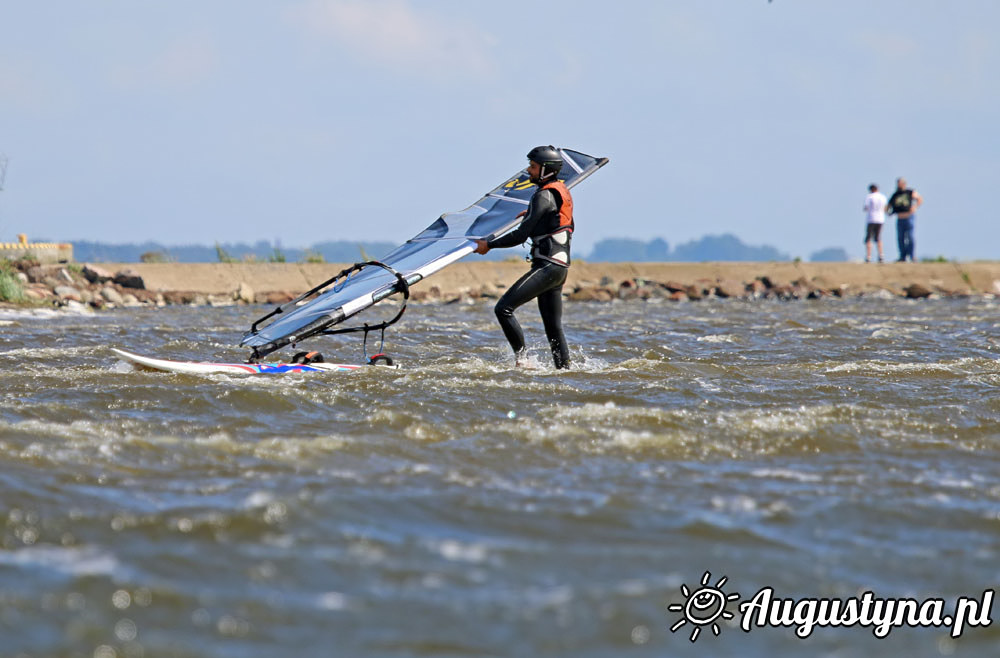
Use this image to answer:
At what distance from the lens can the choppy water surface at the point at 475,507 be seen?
11.4 feet

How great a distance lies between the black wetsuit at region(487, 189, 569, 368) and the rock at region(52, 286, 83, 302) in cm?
1255

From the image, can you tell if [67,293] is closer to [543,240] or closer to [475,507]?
[543,240]

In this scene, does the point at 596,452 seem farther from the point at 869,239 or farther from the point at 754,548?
the point at 869,239

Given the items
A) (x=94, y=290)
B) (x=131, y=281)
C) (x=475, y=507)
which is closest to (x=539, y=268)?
(x=475, y=507)

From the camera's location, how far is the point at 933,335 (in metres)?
14.1

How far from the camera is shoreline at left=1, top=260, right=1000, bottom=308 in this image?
2097 cm

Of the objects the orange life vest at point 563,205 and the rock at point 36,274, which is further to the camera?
the rock at point 36,274

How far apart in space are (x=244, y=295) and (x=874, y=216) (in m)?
14.5

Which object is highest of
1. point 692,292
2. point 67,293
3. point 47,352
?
point 67,293

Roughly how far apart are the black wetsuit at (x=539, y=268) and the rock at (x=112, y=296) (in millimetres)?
12792

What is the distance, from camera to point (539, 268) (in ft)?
31.6

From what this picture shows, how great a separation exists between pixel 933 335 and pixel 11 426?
11569mm

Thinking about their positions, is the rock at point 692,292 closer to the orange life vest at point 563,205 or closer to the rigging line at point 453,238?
the rigging line at point 453,238

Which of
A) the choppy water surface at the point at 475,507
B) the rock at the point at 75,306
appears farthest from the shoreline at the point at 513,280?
the choppy water surface at the point at 475,507
